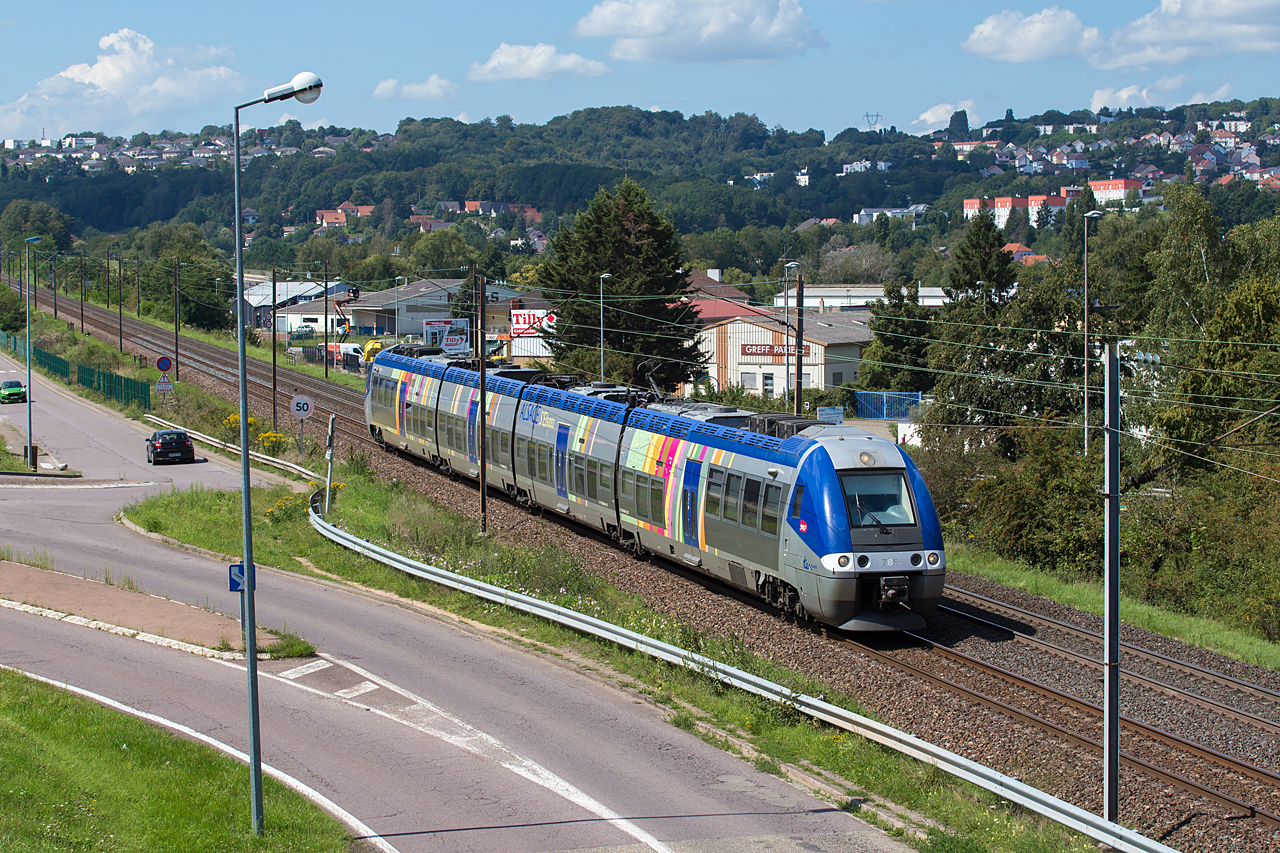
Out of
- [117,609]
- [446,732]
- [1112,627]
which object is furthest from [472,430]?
[1112,627]

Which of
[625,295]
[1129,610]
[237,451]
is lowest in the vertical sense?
[1129,610]

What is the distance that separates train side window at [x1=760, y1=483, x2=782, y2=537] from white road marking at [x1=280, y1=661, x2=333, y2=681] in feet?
24.8

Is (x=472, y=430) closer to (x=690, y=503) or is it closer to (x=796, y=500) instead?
(x=690, y=503)

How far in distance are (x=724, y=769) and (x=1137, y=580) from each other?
20308 millimetres

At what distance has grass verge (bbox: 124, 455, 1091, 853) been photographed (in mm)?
11852

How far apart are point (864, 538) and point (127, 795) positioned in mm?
10968

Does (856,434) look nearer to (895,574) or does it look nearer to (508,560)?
(895,574)

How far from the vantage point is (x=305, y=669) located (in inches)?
673

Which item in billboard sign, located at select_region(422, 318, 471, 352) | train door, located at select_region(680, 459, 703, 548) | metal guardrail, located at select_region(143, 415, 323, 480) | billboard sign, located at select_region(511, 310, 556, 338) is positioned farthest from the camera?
billboard sign, located at select_region(422, 318, 471, 352)

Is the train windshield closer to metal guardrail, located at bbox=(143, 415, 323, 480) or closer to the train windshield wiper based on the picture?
the train windshield wiper

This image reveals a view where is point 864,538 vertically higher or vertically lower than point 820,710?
higher

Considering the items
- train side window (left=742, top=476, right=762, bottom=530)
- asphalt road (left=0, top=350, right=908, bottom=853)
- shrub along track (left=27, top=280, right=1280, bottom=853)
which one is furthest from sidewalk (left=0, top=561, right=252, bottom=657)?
train side window (left=742, top=476, right=762, bottom=530)

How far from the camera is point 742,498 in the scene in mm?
19844

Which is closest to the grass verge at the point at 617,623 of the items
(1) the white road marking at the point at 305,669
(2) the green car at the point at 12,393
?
(1) the white road marking at the point at 305,669
